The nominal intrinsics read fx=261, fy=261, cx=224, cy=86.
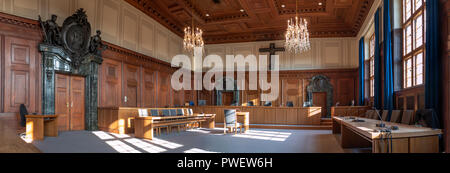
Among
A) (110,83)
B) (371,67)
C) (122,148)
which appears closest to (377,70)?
(371,67)

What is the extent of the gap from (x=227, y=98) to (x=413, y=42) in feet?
34.3

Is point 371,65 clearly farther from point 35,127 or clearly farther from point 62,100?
point 35,127

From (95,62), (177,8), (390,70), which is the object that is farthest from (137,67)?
(390,70)

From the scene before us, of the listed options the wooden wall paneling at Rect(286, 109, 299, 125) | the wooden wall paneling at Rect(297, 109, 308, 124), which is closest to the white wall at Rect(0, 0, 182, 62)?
the wooden wall paneling at Rect(286, 109, 299, 125)

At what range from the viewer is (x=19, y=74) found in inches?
262

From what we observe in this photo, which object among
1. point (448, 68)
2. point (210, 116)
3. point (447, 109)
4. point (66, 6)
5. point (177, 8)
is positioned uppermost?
point (177, 8)

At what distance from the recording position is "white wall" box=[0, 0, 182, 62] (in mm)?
Answer: 7048

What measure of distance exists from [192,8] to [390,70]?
26.8 feet

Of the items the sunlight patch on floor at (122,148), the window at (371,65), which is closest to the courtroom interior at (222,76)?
the sunlight patch on floor at (122,148)

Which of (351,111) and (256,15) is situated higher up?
(256,15)

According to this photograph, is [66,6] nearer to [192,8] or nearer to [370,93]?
[192,8]

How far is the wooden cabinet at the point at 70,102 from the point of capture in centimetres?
780

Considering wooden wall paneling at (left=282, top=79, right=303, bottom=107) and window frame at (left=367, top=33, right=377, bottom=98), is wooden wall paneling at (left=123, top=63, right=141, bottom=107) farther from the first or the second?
window frame at (left=367, top=33, right=377, bottom=98)

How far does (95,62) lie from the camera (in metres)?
8.75
